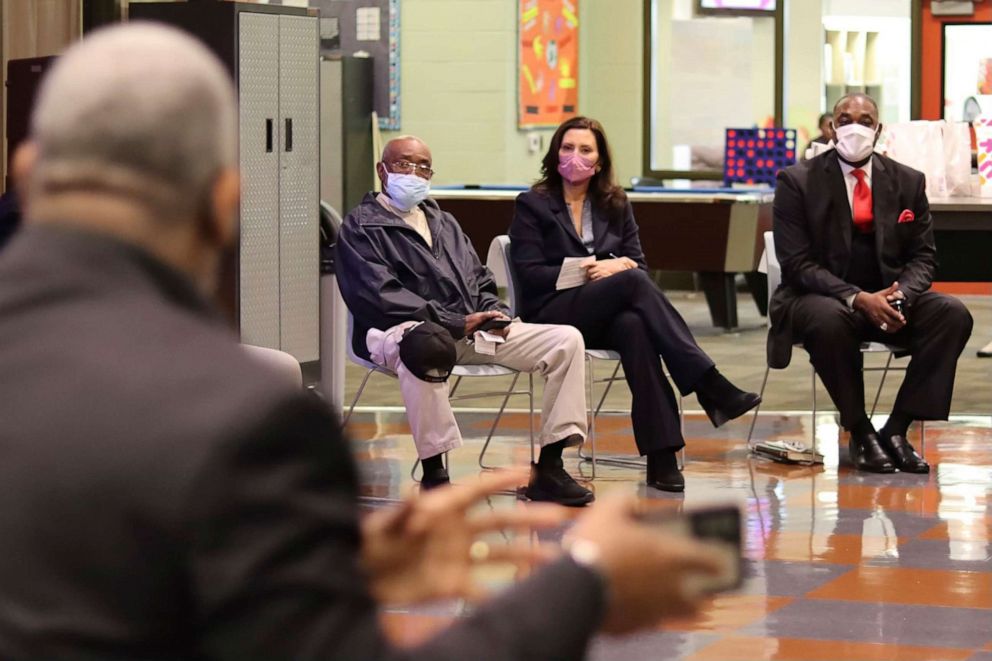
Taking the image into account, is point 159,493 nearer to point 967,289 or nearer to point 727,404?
point 727,404

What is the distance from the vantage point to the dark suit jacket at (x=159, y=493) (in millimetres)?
1145

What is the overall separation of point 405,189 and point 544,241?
53cm

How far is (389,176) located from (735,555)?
4.40 meters

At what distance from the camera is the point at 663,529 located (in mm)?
1367

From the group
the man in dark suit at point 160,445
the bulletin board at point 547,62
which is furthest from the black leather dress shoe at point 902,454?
the bulletin board at point 547,62

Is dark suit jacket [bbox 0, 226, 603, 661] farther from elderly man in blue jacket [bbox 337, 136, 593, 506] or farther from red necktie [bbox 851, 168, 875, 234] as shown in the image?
red necktie [bbox 851, 168, 875, 234]

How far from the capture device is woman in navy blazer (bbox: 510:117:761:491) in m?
5.70

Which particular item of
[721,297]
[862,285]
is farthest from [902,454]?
[721,297]

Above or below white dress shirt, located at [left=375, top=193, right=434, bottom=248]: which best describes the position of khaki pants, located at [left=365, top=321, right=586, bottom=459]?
below

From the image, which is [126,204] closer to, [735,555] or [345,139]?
[735,555]

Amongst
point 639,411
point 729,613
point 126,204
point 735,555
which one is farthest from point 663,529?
point 639,411

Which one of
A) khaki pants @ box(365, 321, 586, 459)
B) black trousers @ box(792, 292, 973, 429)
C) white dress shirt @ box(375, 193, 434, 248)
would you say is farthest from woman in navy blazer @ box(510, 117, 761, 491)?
black trousers @ box(792, 292, 973, 429)

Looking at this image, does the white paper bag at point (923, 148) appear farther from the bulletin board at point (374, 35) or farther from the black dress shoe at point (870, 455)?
the bulletin board at point (374, 35)

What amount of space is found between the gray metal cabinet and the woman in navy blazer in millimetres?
1155
